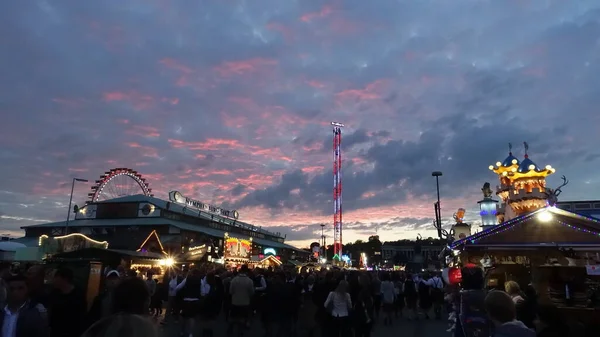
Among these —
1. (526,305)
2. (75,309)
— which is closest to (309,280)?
(526,305)

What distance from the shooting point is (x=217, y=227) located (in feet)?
235

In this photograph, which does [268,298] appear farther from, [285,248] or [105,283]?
[285,248]

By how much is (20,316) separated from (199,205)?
6663 cm

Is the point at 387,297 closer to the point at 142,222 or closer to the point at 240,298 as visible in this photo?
the point at 240,298

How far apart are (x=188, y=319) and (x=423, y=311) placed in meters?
11.6

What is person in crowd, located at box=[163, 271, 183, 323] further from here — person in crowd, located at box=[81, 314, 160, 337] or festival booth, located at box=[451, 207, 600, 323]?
person in crowd, located at box=[81, 314, 160, 337]

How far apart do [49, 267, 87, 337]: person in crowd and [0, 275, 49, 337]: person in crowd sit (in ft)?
1.88

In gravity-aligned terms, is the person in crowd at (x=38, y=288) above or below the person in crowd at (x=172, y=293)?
above

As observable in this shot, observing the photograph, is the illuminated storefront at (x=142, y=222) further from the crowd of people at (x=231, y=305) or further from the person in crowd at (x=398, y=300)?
the crowd of people at (x=231, y=305)

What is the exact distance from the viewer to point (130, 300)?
330 cm

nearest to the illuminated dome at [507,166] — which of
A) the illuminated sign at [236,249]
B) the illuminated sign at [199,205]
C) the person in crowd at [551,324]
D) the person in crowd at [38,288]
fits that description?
the illuminated sign at [236,249]

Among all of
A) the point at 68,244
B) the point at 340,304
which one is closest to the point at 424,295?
the point at 340,304

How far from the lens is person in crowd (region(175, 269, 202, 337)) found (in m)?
12.1

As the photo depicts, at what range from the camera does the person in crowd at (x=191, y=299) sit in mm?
12109
